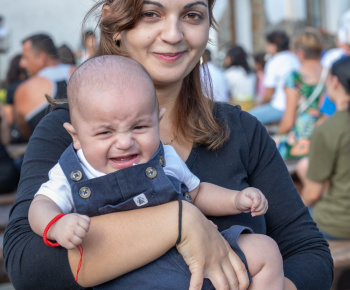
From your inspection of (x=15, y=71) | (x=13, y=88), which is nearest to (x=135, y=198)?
(x=13, y=88)

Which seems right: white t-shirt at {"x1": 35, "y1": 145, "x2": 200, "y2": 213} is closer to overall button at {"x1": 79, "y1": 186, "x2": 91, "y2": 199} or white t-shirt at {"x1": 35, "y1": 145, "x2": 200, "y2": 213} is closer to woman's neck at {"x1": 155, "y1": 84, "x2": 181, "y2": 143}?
overall button at {"x1": 79, "y1": 186, "x2": 91, "y2": 199}

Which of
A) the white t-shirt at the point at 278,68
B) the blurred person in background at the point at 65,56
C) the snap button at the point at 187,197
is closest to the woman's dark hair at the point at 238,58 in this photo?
the white t-shirt at the point at 278,68

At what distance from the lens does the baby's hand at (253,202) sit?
175 cm

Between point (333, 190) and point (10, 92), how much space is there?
5.07m

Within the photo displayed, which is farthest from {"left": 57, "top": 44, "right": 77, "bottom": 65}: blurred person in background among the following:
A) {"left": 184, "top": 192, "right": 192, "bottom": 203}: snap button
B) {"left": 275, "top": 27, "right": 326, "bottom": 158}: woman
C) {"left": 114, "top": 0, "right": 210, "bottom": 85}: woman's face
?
{"left": 275, "top": 27, "right": 326, "bottom": 158}: woman

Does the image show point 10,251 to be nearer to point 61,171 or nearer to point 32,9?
point 61,171

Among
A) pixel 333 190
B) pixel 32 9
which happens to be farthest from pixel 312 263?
pixel 32 9

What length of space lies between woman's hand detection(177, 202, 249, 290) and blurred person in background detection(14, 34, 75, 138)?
4.81 meters

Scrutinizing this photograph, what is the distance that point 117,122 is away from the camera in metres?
1.67

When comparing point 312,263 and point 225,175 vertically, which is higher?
point 225,175

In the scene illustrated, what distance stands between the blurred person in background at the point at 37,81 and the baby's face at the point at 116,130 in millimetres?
4652

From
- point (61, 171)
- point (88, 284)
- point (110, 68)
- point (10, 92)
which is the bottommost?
point (10, 92)

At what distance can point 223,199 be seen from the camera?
73.6 inches

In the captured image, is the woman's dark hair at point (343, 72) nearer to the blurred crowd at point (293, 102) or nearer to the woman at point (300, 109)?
the blurred crowd at point (293, 102)
